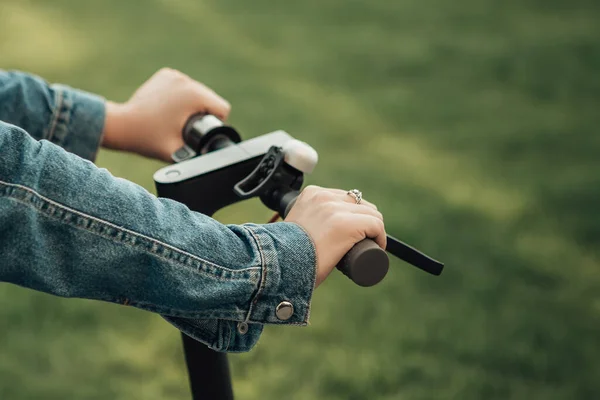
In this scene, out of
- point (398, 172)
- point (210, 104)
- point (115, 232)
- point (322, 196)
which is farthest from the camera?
point (398, 172)

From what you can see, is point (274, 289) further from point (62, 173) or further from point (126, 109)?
point (126, 109)

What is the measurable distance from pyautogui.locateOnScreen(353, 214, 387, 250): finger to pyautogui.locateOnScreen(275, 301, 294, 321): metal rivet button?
0.11m

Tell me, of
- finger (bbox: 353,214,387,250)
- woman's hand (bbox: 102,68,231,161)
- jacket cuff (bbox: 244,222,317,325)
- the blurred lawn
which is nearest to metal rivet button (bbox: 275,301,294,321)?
jacket cuff (bbox: 244,222,317,325)

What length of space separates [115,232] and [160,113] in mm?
417

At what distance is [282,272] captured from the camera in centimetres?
88

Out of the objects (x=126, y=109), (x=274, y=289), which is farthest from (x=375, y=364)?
(x=274, y=289)

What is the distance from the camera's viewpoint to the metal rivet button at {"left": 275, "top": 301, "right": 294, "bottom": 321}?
2.90 ft

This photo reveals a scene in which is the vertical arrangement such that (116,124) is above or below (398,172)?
above

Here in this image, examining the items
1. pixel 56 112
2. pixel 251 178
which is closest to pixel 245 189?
pixel 251 178

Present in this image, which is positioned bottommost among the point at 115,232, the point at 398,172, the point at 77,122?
the point at 398,172

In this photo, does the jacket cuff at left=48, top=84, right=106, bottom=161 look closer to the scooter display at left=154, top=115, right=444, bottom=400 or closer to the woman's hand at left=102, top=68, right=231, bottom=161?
the woman's hand at left=102, top=68, right=231, bottom=161

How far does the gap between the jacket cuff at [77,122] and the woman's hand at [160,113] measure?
0.05 feet

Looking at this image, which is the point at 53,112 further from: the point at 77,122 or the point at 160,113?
the point at 160,113

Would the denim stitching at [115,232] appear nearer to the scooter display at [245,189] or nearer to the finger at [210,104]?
the scooter display at [245,189]
